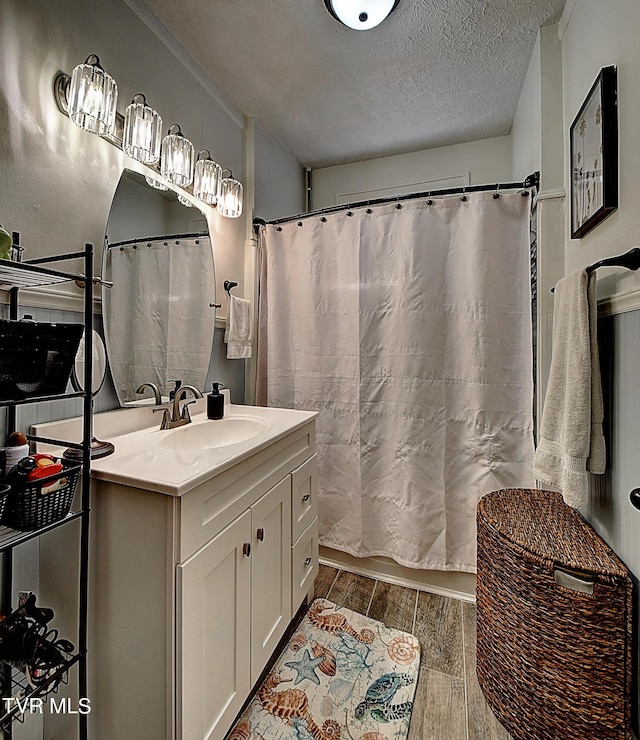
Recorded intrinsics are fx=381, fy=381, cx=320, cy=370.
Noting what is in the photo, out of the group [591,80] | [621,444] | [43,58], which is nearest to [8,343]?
[43,58]

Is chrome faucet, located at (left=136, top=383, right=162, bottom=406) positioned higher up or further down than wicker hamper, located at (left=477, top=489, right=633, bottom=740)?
higher up

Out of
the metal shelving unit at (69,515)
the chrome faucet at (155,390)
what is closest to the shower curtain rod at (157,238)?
the metal shelving unit at (69,515)

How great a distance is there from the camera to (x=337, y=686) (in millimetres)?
1324

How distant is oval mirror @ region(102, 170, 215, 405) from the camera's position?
53.6 inches

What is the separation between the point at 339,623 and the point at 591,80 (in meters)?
2.24

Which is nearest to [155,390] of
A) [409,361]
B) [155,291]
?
[155,291]

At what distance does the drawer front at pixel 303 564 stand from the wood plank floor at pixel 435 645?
0.23 m

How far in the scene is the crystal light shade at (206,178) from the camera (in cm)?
170

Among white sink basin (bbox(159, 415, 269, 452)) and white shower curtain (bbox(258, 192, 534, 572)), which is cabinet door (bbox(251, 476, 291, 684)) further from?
white shower curtain (bbox(258, 192, 534, 572))

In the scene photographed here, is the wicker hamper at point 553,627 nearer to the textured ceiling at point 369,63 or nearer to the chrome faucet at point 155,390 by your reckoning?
the chrome faucet at point 155,390

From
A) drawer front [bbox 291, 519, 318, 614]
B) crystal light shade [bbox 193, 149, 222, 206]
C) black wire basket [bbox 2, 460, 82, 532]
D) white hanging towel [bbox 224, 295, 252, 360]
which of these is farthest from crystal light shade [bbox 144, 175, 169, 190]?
drawer front [bbox 291, 519, 318, 614]

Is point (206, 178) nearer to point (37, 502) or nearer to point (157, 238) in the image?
point (157, 238)

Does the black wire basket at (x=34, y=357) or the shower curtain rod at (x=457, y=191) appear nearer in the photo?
the black wire basket at (x=34, y=357)

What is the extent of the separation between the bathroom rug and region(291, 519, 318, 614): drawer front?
15 cm
